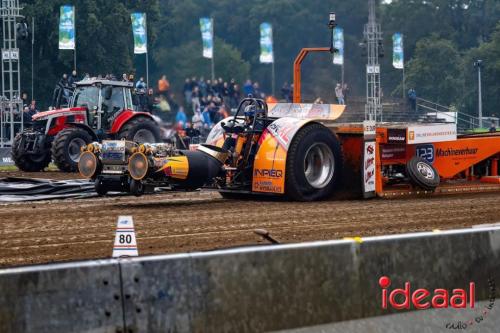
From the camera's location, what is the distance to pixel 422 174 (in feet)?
45.7

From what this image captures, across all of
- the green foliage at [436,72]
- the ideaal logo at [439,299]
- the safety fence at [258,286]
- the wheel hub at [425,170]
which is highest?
the green foliage at [436,72]

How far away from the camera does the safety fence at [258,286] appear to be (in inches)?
181

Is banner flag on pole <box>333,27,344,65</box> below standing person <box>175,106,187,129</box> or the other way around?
the other way around

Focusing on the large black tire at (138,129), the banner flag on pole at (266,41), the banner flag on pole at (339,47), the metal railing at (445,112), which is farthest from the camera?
the banner flag on pole at (266,41)

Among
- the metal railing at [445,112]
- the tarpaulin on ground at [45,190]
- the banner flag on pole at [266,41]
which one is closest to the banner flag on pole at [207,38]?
the banner flag on pole at [266,41]

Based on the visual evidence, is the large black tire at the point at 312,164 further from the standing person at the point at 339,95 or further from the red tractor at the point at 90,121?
the standing person at the point at 339,95

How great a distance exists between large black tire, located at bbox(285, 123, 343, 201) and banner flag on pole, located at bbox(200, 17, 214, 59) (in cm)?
2380

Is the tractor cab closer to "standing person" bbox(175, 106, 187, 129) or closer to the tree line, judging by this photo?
the tree line

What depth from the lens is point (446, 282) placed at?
5.89 m

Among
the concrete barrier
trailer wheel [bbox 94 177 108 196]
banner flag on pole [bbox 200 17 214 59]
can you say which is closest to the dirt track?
trailer wheel [bbox 94 177 108 196]

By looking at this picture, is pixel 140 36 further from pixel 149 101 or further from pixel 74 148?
pixel 74 148

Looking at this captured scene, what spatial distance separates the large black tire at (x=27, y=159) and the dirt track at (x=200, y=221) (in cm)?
788

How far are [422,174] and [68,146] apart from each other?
8.95 m

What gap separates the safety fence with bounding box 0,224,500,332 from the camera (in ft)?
15.1
